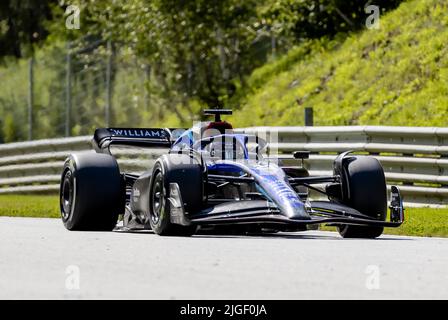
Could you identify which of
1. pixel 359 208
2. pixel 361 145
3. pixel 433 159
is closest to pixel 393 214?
pixel 359 208

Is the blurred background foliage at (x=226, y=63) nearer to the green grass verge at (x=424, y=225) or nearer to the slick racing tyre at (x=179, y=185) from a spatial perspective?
the green grass verge at (x=424, y=225)

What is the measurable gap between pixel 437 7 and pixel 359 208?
1299 cm

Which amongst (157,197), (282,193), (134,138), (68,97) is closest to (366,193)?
(282,193)

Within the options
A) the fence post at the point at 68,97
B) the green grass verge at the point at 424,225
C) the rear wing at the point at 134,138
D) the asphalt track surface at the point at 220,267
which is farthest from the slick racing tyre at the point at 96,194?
the fence post at the point at 68,97

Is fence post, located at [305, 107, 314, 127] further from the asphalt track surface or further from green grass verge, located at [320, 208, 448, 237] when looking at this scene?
the asphalt track surface

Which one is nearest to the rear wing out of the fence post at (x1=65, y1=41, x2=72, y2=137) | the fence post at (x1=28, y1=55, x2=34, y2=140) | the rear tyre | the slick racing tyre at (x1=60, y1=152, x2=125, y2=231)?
the slick racing tyre at (x1=60, y1=152, x2=125, y2=231)

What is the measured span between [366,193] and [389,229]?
178cm

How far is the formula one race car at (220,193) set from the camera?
12656mm

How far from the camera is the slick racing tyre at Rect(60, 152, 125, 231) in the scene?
14.0m

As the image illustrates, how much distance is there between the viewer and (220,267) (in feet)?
31.1

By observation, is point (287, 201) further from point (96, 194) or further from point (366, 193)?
point (96, 194)

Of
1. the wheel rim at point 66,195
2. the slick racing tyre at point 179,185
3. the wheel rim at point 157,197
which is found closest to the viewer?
the slick racing tyre at point 179,185

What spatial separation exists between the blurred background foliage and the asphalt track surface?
10109 mm

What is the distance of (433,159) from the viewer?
18.3m
